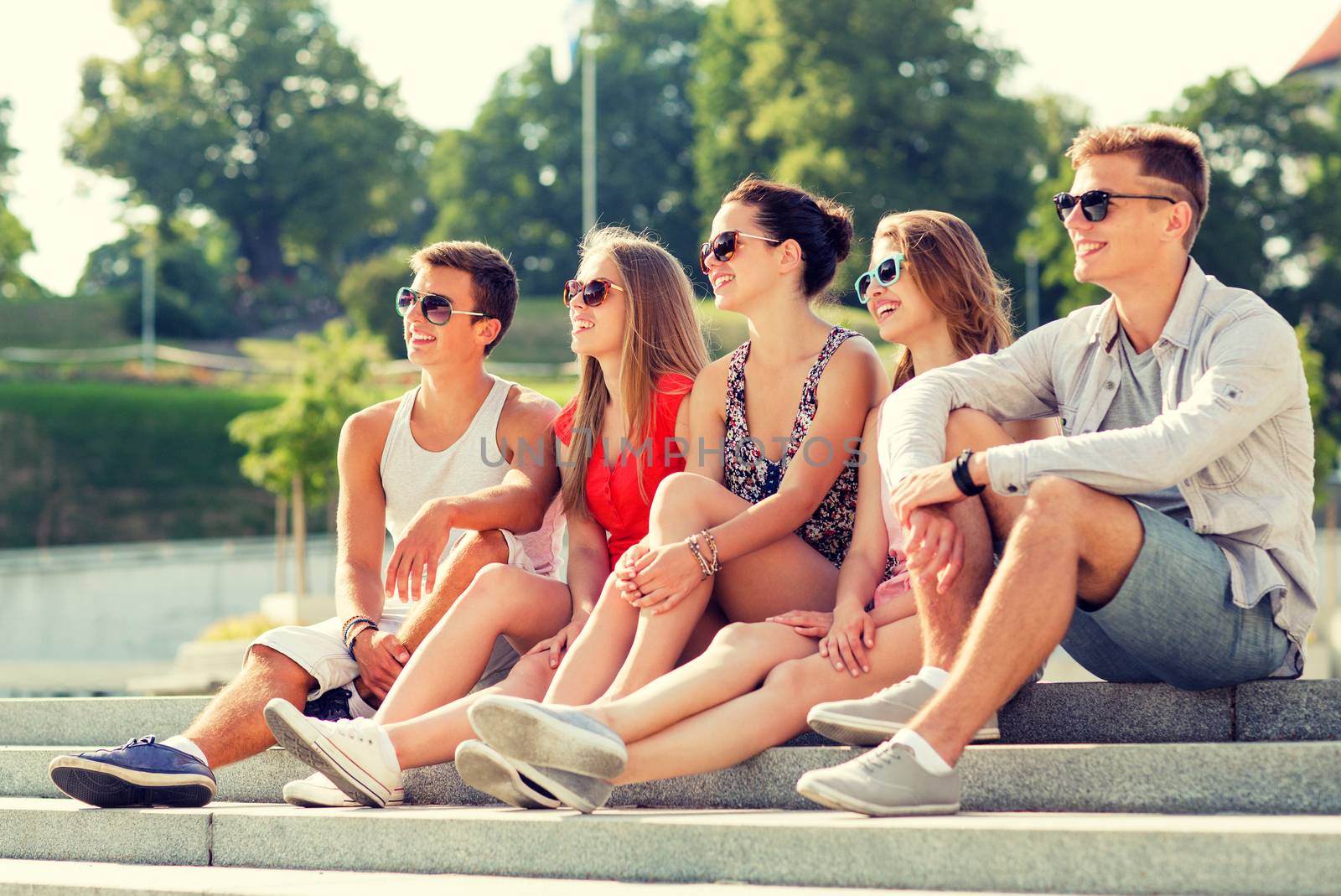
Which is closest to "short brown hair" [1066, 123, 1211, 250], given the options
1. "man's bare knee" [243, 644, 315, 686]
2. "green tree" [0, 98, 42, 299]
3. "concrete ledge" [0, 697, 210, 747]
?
"man's bare knee" [243, 644, 315, 686]

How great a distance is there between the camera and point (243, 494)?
1178 inches

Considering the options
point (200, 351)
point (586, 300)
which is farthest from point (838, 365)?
point (200, 351)

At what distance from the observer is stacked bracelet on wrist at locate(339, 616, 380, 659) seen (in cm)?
472

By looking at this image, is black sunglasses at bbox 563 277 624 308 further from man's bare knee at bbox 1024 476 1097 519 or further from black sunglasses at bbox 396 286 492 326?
man's bare knee at bbox 1024 476 1097 519

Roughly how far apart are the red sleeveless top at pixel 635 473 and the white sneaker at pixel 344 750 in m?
1.11

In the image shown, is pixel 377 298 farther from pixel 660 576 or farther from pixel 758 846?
pixel 758 846

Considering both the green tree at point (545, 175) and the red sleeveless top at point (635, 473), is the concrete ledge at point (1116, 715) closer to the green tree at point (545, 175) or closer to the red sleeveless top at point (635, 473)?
the red sleeveless top at point (635, 473)

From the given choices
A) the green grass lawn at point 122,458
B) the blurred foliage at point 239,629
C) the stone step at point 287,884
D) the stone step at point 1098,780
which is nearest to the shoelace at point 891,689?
the stone step at point 1098,780

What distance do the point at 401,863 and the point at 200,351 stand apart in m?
43.1

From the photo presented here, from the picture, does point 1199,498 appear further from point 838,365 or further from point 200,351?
point 200,351

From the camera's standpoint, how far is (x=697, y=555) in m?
4.05

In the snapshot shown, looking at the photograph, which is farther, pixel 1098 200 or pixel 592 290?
pixel 592 290

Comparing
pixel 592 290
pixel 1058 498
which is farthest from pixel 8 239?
pixel 1058 498

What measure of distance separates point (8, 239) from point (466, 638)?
37713mm
